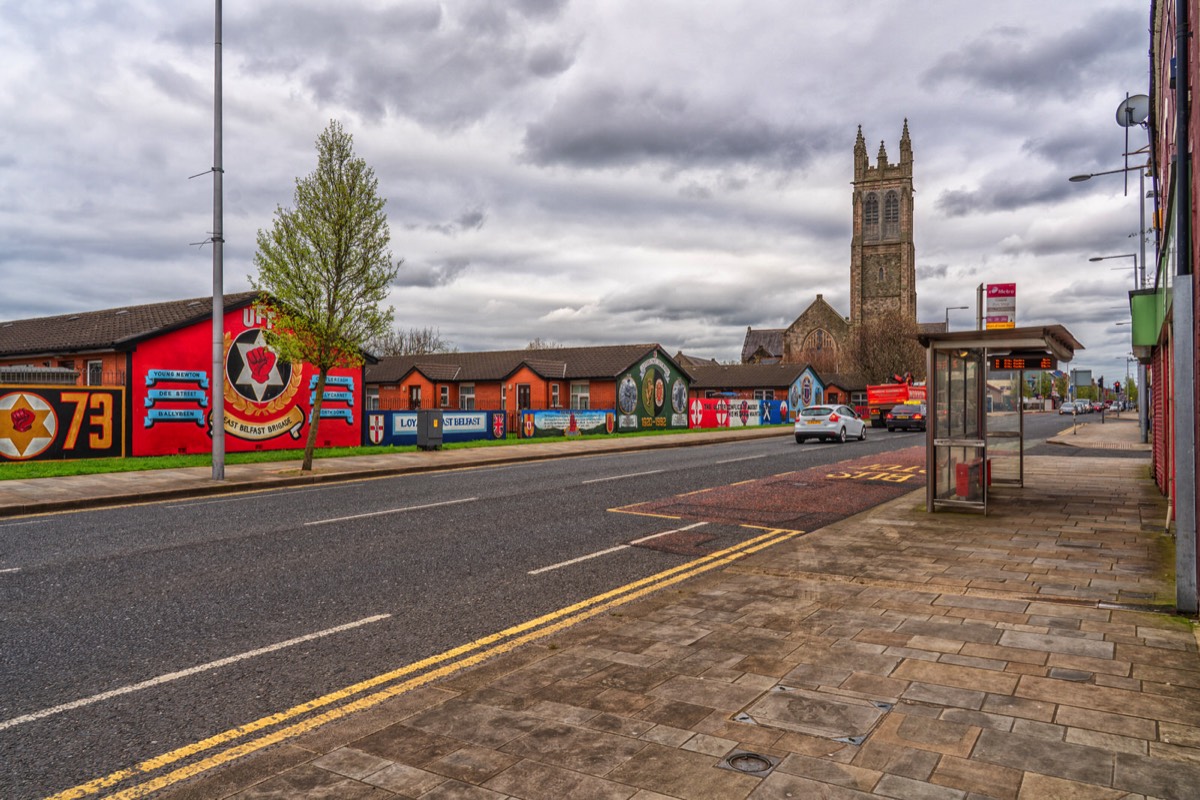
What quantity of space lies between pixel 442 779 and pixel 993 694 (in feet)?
9.75

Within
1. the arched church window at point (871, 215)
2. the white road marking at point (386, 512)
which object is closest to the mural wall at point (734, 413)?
the white road marking at point (386, 512)

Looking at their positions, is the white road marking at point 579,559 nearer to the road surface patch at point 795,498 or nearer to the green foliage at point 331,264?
the road surface patch at point 795,498

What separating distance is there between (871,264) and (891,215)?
25.2 ft

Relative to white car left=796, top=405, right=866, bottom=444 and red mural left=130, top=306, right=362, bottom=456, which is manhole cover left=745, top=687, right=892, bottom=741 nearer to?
red mural left=130, top=306, right=362, bottom=456

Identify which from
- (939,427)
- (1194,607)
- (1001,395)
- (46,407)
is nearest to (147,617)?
(1194,607)

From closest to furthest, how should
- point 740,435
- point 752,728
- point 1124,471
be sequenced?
point 752,728
point 1124,471
point 740,435

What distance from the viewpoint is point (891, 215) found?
10238cm

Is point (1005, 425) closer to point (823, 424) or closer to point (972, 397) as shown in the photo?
point (972, 397)

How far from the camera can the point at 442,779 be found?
3.26 metres

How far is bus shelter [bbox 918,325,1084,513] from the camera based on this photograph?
10508 mm

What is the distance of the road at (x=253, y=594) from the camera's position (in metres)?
4.15

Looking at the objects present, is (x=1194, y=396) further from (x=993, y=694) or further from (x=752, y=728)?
(x=752, y=728)

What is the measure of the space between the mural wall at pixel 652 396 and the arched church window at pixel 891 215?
6526 centimetres

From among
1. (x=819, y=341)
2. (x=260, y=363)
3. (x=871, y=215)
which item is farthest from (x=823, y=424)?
(x=871, y=215)
